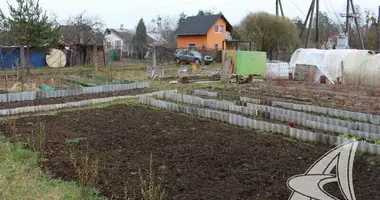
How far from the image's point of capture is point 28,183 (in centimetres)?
437

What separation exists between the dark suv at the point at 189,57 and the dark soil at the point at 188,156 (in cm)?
1805

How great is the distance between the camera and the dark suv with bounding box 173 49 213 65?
26.1m

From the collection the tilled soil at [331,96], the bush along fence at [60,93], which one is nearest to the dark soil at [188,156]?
the bush along fence at [60,93]

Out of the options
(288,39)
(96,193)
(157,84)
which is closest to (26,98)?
(157,84)

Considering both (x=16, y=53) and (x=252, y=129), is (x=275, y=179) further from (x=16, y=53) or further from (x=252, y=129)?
(x=16, y=53)

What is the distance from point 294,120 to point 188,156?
3.22 m

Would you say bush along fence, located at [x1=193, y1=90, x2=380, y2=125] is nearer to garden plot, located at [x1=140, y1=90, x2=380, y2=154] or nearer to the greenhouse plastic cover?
garden plot, located at [x1=140, y1=90, x2=380, y2=154]

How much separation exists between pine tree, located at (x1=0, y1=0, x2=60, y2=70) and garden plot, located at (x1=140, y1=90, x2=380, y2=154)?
11.0 metres

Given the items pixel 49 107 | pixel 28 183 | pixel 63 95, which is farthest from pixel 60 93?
pixel 28 183

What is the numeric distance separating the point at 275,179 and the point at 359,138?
273cm

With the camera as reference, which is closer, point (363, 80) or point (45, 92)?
point (45, 92)

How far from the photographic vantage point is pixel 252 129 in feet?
24.0

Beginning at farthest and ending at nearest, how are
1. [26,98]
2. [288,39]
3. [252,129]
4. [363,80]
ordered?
[288,39] → [363,80] → [26,98] → [252,129]

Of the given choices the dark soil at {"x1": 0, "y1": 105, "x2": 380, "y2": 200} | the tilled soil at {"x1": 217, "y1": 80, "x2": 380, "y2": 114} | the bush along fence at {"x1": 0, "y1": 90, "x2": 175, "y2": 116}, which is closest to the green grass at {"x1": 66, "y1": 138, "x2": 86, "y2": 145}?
the dark soil at {"x1": 0, "y1": 105, "x2": 380, "y2": 200}
